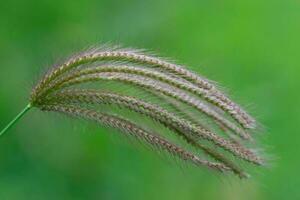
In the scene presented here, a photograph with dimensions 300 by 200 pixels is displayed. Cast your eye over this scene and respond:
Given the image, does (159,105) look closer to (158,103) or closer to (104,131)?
(158,103)

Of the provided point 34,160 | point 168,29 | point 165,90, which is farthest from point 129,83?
point 168,29

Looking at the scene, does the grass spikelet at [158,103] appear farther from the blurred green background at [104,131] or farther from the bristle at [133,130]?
the blurred green background at [104,131]

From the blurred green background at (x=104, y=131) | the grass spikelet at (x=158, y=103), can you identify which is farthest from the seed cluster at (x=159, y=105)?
the blurred green background at (x=104, y=131)

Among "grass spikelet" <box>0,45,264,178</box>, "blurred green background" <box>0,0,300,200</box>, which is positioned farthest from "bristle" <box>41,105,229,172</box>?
"blurred green background" <box>0,0,300,200</box>

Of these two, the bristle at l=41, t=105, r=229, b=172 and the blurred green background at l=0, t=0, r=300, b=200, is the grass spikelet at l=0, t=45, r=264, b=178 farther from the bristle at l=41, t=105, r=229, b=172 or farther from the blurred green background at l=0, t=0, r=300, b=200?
the blurred green background at l=0, t=0, r=300, b=200

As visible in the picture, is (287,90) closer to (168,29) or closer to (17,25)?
(168,29)

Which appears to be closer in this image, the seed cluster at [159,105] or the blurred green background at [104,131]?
the seed cluster at [159,105]
